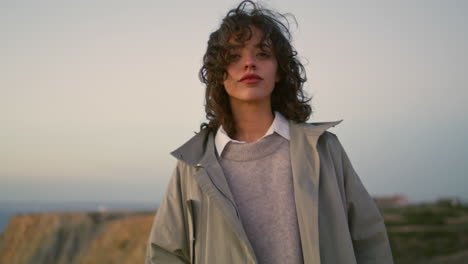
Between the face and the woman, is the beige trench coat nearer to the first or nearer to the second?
the woman

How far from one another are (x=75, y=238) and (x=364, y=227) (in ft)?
39.4

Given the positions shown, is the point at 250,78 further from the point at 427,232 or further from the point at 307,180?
the point at 427,232

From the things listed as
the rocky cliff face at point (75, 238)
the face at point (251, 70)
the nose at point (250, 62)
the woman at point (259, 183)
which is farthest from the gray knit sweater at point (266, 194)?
the rocky cliff face at point (75, 238)

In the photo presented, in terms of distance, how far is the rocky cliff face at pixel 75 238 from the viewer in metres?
12.1

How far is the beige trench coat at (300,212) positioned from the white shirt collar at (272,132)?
0.05 metres

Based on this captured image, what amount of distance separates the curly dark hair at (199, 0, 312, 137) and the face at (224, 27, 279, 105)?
0.13 ft

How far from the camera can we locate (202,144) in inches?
118

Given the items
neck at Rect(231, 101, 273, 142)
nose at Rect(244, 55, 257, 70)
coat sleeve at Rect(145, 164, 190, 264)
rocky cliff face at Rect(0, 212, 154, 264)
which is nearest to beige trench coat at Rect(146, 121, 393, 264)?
coat sleeve at Rect(145, 164, 190, 264)

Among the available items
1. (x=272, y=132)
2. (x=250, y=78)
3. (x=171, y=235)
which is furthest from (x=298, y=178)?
(x=171, y=235)

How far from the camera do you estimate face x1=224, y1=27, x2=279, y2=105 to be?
2803 millimetres

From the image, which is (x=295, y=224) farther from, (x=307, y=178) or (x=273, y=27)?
(x=273, y=27)

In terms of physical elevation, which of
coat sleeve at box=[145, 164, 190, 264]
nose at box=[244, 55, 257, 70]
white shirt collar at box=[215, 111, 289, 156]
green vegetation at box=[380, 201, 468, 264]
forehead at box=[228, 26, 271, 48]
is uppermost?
forehead at box=[228, 26, 271, 48]

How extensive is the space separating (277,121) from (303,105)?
287 mm

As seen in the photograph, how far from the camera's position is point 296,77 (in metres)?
3.15
